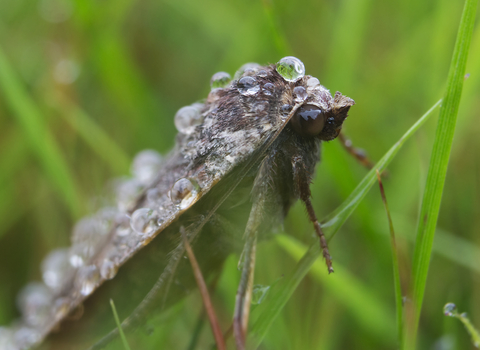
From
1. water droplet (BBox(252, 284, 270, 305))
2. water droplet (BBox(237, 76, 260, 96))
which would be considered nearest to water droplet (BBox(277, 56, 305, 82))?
water droplet (BBox(237, 76, 260, 96))

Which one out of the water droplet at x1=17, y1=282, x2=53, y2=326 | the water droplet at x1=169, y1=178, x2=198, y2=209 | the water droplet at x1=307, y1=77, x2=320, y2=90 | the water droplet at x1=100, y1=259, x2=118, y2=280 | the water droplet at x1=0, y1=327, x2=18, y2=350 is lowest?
the water droplet at x1=0, y1=327, x2=18, y2=350

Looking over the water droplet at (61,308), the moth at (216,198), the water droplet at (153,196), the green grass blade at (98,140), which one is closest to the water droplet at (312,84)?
the moth at (216,198)

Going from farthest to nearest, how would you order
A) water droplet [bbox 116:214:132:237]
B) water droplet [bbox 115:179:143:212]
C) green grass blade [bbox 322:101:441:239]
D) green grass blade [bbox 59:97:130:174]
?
green grass blade [bbox 59:97:130:174], water droplet [bbox 115:179:143:212], water droplet [bbox 116:214:132:237], green grass blade [bbox 322:101:441:239]

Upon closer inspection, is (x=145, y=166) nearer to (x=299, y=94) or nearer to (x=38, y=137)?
(x=38, y=137)

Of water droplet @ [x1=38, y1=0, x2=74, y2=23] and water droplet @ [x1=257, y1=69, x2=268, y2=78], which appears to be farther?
water droplet @ [x1=38, y1=0, x2=74, y2=23]

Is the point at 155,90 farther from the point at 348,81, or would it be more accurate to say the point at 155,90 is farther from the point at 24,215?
the point at 348,81

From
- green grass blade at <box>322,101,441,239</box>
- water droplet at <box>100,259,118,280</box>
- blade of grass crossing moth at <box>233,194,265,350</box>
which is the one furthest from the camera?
water droplet at <box>100,259,118,280</box>

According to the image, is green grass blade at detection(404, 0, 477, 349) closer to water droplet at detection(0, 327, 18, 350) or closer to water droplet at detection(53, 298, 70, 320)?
water droplet at detection(53, 298, 70, 320)
